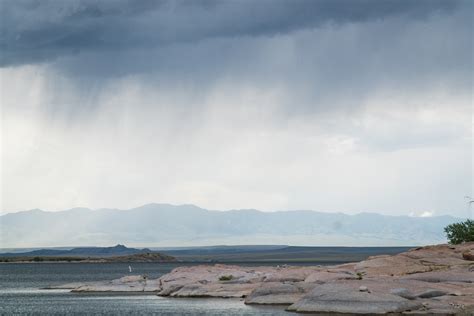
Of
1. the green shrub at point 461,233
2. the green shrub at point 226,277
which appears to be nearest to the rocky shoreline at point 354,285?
the green shrub at point 226,277

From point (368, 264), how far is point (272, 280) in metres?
14.3

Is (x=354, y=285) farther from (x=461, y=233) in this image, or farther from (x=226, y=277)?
(x=461, y=233)

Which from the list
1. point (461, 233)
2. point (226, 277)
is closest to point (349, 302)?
point (226, 277)

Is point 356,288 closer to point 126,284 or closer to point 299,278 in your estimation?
point 299,278

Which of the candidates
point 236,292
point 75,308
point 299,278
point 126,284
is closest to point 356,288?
point 299,278

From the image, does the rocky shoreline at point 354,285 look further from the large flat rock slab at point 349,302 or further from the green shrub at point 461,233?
the green shrub at point 461,233

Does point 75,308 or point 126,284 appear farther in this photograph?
point 126,284

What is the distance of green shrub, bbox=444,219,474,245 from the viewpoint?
126062 millimetres

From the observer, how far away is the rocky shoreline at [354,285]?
69138mm

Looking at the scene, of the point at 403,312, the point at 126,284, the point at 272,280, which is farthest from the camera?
the point at 126,284

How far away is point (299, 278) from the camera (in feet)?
302

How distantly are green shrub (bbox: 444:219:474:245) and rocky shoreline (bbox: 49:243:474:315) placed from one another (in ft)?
61.0

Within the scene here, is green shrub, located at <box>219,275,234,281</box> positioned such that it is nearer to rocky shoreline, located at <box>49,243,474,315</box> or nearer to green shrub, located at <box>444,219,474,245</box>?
rocky shoreline, located at <box>49,243,474,315</box>

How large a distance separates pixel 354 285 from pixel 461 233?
60.1 metres
